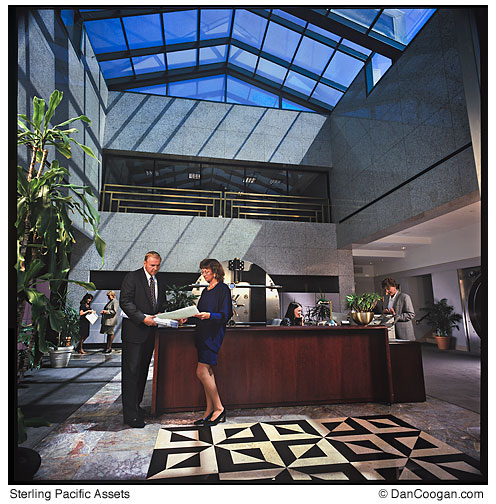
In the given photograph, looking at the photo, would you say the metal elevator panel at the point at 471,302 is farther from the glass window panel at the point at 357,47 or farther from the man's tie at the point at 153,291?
the man's tie at the point at 153,291

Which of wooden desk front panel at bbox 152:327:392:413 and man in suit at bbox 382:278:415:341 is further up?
man in suit at bbox 382:278:415:341

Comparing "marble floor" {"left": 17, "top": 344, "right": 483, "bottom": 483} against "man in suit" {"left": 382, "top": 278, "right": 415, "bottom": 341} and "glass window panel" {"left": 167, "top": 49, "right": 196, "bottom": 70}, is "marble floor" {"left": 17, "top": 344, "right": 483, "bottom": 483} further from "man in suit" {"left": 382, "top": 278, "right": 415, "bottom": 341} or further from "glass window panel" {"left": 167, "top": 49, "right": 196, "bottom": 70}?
"glass window panel" {"left": 167, "top": 49, "right": 196, "bottom": 70}

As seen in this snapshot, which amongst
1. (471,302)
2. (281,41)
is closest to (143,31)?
(281,41)

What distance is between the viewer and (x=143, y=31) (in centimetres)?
682

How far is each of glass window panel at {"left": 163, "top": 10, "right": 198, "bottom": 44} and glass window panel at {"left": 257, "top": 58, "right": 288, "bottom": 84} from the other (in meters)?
1.73

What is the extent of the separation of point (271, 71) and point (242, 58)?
0.79 metres

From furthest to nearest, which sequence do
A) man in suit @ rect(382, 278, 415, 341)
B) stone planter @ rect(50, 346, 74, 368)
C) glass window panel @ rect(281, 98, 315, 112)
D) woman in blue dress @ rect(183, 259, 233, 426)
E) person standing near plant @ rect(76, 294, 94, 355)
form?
glass window panel @ rect(281, 98, 315, 112) → person standing near plant @ rect(76, 294, 94, 355) → stone planter @ rect(50, 346, 74, 368) → man in suit @ rect(382, 278, 415, 341) → woman in blue dress @ rect(183, 259, 233, 426)

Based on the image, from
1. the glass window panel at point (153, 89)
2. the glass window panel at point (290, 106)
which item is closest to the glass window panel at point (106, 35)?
the glass window panel at point (153, 89)

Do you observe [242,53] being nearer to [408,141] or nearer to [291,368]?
[408,141]

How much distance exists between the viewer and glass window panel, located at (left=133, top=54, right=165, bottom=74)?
7.75 m

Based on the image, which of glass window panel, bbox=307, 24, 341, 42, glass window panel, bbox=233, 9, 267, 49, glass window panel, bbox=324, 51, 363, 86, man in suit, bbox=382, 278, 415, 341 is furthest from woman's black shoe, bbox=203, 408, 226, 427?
glass window panel, bbox=324, 51, 363, 86

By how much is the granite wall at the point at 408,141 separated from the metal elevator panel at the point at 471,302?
3.09m

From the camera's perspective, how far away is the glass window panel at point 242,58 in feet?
25.4
